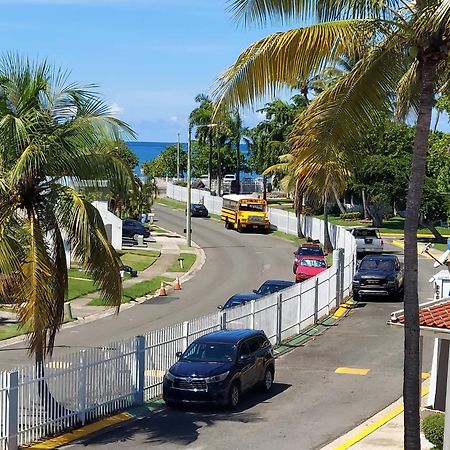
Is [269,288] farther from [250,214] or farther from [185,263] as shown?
[250,214]

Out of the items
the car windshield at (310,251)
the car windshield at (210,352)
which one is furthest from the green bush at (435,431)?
the car windshield at (310,251)

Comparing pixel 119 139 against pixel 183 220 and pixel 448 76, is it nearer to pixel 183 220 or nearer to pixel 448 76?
pixel 448 76

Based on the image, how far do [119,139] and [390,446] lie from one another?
A: 764cm

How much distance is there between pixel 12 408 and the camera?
1617 centimetres

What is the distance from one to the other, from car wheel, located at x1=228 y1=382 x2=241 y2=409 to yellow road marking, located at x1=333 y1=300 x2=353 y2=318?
13.9 meters

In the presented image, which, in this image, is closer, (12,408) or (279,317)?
(12,408)

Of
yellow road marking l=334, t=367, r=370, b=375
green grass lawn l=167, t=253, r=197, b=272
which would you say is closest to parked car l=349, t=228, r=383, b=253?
green grass lawn l=167, t=253, r=197, b=272

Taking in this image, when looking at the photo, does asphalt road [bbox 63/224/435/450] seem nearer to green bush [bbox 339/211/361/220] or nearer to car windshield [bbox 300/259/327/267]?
car windshield [bbox 300/259/327/267]

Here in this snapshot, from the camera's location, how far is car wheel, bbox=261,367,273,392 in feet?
72.2

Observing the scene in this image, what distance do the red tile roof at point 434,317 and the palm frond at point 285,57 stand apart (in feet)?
18.3

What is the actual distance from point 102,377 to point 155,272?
93.0 ft

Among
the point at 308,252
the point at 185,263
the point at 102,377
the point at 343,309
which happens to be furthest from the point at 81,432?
the point at 185,263

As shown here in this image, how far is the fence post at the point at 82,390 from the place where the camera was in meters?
18.1

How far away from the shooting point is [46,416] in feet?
56.4
